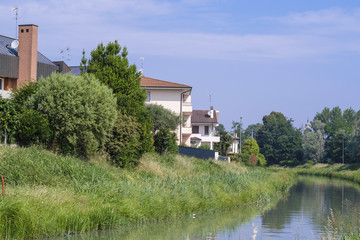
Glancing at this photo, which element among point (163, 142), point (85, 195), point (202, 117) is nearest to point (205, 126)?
point (202, 117)

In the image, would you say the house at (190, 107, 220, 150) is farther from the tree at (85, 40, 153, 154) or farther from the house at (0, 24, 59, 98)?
the tree at (85, 40, 153, 154)

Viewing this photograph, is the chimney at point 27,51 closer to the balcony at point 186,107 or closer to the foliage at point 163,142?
the foliage at point 163,142

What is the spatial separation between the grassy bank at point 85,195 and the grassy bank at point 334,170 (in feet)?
154

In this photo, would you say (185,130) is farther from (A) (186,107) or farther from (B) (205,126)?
(B) (205,126)

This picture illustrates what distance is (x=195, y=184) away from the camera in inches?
1128

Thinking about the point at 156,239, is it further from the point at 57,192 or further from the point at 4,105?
the point at 4,105

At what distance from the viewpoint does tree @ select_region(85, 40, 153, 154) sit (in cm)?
3303

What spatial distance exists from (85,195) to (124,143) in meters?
11.2

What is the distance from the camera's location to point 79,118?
26.8m

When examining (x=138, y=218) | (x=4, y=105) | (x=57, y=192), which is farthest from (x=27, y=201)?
(x=4, y=105)

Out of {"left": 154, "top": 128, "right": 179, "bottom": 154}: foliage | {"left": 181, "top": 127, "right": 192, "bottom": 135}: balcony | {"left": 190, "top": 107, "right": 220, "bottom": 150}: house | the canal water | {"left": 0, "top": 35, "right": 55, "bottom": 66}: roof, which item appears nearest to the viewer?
the canal water

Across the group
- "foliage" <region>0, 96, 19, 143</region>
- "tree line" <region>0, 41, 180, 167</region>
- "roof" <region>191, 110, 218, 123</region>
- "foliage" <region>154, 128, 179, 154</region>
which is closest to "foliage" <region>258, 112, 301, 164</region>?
"roof" <region>191, 110, 218, 123</region>

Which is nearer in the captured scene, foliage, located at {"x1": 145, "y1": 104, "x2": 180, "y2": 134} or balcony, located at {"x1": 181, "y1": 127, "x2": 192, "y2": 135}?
foliage, located at {"x1": 145, "y1": 104, "x2": 180, "y2": 134}

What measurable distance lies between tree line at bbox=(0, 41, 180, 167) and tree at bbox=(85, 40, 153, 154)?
65 mm
